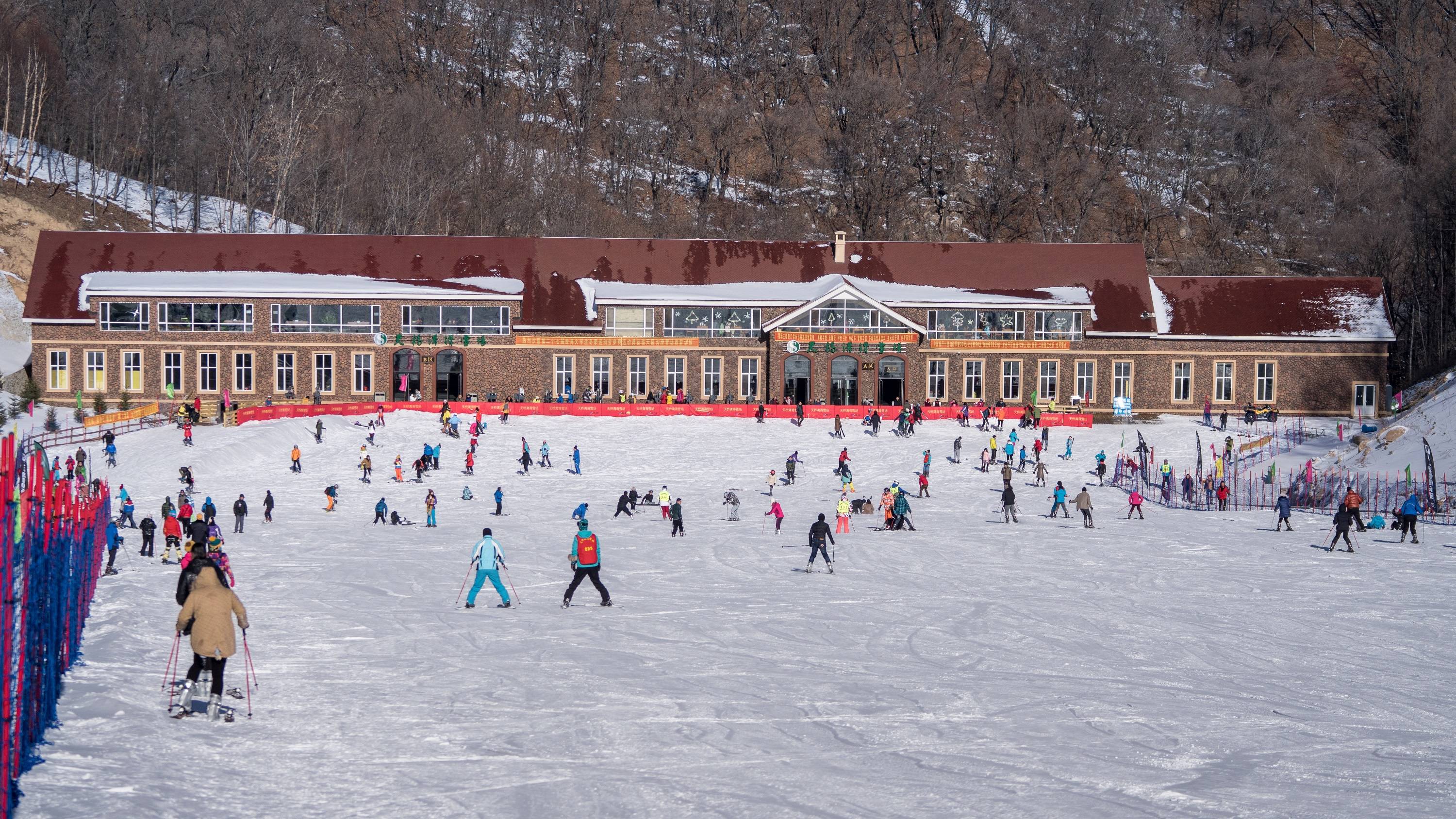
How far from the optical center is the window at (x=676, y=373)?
66.9m

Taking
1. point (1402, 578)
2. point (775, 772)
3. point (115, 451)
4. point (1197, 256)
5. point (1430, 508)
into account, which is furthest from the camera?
point (1197, 256)

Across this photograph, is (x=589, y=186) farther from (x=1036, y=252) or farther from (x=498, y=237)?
(x=1036, y=252)

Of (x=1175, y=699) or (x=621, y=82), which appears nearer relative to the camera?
(x=1175, y=699)

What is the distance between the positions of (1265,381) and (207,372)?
1914 inches

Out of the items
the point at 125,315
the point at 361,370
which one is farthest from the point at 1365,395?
the point at 125,315

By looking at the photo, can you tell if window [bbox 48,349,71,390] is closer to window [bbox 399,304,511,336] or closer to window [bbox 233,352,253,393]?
window [bbox 233,352,253,393]

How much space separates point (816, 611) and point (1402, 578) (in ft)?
40.9

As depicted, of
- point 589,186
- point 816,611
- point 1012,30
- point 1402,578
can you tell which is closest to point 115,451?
point 816,611

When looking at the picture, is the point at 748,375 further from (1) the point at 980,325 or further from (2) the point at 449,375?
(2) the point at 449,375

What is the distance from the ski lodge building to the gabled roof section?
10 cm

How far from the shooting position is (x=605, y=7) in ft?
394

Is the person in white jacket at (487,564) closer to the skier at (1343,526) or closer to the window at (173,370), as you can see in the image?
the skier at (1343,526)

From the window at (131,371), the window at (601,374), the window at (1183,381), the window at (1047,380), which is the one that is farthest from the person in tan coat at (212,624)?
the window at (1183,381)

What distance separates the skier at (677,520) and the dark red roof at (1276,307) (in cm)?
3977
